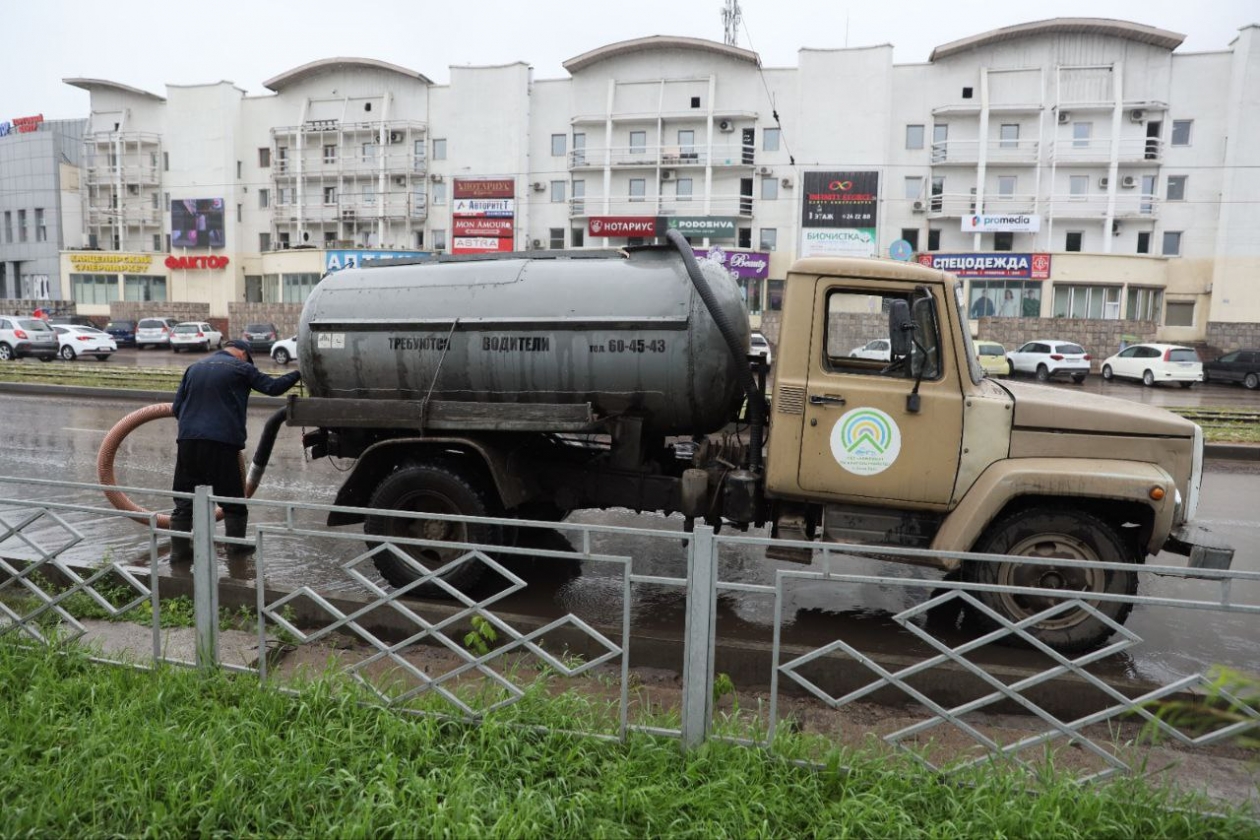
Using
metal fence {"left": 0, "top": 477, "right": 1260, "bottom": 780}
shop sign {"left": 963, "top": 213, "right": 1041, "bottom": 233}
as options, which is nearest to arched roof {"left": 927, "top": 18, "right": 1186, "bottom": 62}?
shop sign {"left": 963, "top": 213, "right": 1041, "bottom": 233}

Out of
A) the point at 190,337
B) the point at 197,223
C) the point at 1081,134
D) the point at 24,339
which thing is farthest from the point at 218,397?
the point at 197,223

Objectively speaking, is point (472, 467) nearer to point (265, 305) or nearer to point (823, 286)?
point (823, 286)

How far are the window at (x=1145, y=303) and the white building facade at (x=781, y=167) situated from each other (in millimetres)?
100

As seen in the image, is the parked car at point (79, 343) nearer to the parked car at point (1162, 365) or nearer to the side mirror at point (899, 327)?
the side mirror at point (899, 327)

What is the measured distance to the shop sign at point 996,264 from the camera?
41188mm

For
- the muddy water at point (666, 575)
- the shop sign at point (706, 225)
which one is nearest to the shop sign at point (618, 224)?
the shop sign at point (706, 225)

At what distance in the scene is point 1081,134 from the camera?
42.9 meters

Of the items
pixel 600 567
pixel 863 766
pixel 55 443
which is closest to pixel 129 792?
pixel 863 766

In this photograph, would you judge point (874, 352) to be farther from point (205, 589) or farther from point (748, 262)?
point (748, 262)

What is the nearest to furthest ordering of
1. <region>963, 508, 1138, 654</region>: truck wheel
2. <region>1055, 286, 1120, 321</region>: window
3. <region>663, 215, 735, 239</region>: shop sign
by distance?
<region>963, 508, 1138, 654</region>: truck wheel
<region>1055, 286, 1120, 321</region>: window
<region>663, 215, 735, 239</region>: shop sign

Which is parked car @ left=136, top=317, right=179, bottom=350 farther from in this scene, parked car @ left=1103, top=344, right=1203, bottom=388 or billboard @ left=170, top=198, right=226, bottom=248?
parked car @ left=1103, top=344, right=1203, bottom=388

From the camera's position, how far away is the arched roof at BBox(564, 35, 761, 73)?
44312 mm

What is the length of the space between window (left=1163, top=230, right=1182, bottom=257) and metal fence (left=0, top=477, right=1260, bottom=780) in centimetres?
4282

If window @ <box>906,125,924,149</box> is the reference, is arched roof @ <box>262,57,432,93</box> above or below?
above
